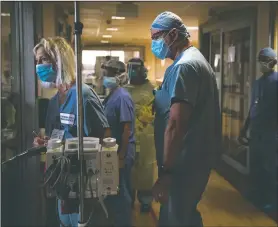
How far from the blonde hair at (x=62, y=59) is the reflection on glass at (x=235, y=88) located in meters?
0.78

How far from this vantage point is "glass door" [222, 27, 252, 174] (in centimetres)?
200

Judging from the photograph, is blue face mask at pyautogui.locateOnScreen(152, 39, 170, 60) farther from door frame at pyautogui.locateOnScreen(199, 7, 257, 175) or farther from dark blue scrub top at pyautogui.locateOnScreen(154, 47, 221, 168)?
door frame at pyautogui.locateOnScreen(199, 7, 257, 175)

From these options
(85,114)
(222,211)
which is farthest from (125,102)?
(222,211)

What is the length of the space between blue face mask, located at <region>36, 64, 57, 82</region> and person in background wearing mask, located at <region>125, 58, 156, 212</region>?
396mm

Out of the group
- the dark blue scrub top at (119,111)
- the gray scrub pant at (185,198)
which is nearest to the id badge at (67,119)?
the dark blue scrub top at (119,111)

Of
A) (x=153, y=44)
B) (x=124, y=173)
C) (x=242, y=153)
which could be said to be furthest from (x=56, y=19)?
(x=242, y=153)

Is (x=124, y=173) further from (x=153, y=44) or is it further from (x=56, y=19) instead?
(x=56, y=19)

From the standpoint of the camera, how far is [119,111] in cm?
184

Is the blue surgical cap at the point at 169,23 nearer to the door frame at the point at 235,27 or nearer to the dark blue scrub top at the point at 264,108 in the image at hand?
the door frame at the point at 235,27

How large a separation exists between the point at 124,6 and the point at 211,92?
2.52 ft

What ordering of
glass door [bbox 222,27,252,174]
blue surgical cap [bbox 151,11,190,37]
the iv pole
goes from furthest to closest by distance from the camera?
glass door [bbox 222,27,252,174] < blue surgical cap [bbox 151,11,190,37] < the iv pole

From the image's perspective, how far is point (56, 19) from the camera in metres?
1.99

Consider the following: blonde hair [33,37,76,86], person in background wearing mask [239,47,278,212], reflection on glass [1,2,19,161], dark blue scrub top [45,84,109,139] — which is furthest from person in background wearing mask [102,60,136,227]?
person in background wearing mask [239,47,278,212]

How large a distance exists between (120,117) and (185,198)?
47 cm
